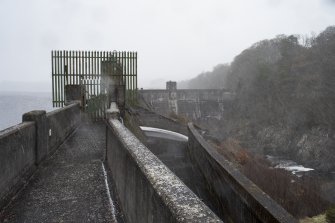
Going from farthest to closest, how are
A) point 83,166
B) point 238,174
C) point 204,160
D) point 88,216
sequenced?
point 204,160, point 238,174, point 83,166, point 88,216

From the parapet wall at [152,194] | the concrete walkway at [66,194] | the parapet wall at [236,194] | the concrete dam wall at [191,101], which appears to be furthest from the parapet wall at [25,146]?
the concrete dam wall at [191,101]

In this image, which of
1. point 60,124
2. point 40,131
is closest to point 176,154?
point 60,124

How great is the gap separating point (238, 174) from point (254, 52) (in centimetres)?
6702

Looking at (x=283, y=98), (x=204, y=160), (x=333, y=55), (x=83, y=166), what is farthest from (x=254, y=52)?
(x=83, y=166)

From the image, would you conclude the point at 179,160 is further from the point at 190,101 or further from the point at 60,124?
the point at 190,101

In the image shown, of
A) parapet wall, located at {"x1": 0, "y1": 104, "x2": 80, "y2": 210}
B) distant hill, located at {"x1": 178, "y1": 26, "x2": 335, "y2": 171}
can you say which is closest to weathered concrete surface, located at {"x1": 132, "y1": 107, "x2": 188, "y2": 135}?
parapet wall, located at {"x1": 0, "y1": 104, "x2": 80, "y2": 210}

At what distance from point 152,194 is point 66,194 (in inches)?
140

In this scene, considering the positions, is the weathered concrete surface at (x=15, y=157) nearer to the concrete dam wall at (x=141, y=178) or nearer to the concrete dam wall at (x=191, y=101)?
the concrete dam wall at (x=141, y=178)

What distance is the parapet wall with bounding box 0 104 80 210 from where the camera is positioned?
5387mm

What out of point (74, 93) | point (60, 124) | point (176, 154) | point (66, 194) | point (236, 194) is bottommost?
point (176, 154)

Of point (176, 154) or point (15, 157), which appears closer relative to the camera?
point (15, 157)

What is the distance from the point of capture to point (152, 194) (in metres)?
3.04

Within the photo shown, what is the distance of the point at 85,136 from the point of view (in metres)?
12.2

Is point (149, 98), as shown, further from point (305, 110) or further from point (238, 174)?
point (238, 174)
